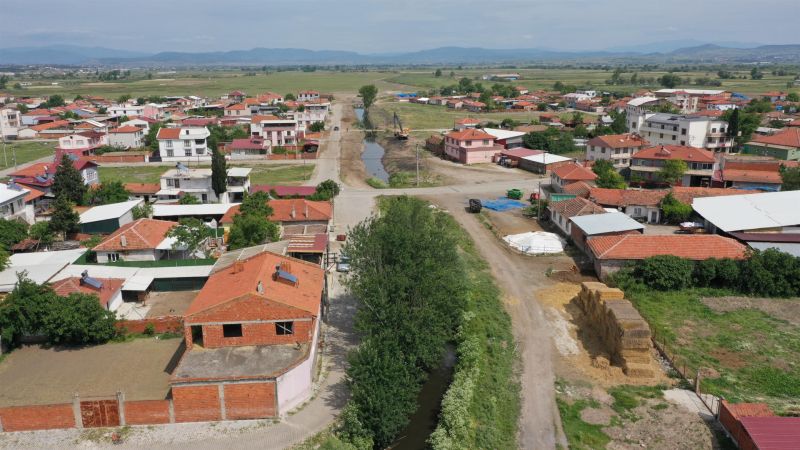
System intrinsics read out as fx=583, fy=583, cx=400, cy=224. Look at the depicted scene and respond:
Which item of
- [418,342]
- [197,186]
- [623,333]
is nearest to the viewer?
[418,342]

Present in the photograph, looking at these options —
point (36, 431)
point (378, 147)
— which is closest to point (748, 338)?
point (36, 431)

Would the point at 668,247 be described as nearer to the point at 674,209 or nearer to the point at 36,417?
the point at 674,209

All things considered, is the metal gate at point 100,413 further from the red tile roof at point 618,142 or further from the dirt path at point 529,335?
the red tile roof at point 618,142

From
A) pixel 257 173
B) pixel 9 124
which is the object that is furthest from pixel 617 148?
pixel 9 124

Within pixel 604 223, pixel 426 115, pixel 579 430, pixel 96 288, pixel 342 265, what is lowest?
pixel 579 430

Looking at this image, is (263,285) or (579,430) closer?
(579,430)

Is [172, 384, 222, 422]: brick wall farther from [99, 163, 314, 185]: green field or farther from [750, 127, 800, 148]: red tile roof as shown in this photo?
[750, 127, 800, 148]: red tile roof

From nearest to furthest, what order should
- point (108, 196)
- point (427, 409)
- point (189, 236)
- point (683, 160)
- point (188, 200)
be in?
point (427, 409) → point (189, 236) → point (188, 200) → point (108, 196) → point (683, 160)

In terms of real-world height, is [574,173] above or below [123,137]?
below
